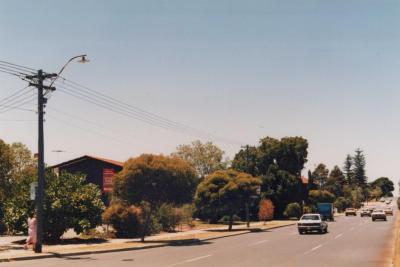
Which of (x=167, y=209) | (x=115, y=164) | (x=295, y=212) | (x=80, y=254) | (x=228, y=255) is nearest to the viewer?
(x=228, y=255)

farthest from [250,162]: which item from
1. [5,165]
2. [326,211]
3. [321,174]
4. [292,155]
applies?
[321,174]

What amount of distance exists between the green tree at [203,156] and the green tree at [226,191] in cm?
4858

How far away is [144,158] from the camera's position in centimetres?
3344

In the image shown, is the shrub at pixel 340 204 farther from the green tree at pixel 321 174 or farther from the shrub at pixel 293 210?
the shrub at pixel 293 210

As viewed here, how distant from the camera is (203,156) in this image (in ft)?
316

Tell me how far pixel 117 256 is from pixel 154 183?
907 cm

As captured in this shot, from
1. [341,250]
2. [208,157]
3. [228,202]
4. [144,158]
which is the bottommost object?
[341,250]

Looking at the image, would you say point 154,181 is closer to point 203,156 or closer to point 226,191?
point 226,191

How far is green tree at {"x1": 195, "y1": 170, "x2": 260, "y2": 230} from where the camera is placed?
45625 millimetres

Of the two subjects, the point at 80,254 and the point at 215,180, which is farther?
the point at 215,180

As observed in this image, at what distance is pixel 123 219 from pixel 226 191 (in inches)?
444

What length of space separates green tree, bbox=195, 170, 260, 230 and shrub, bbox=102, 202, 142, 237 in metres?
9.67

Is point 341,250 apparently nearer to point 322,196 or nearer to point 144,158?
point 144,158

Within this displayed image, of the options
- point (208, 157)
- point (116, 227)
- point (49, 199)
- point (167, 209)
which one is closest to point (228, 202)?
point (167, 209)
